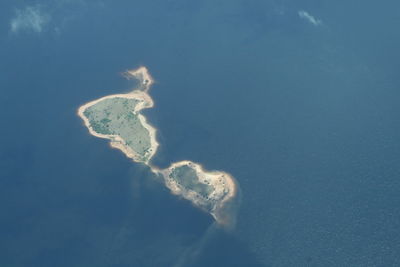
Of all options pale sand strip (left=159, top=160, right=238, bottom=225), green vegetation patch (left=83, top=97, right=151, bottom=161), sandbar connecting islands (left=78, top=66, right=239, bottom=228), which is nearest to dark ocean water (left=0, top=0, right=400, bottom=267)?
pale sand strip (left=159, top=160, right=238, bottom=225)

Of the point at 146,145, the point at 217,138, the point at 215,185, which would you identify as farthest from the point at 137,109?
the point at 215,185

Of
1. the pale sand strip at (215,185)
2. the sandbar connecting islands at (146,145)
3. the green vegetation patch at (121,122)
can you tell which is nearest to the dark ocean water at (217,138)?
the pale sand strip at (215,185)

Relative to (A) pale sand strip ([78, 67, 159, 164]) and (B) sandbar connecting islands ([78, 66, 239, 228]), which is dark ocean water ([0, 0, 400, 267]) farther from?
(B) sandbar connecting islands ([78, 66, 239, 228])

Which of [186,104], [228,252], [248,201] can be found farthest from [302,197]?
[186,104]

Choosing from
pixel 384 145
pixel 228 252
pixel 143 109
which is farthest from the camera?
pixel 143 109

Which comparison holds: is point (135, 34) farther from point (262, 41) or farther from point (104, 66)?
point (262, 41)

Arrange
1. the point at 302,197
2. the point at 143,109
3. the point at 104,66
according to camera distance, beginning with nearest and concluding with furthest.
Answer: the point at 302,197
the point at 143,109
the point at 104,66

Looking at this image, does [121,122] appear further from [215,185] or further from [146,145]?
[215,185]

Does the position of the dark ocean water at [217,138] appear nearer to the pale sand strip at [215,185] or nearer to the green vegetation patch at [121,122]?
the pale sand strip at [215,185]
